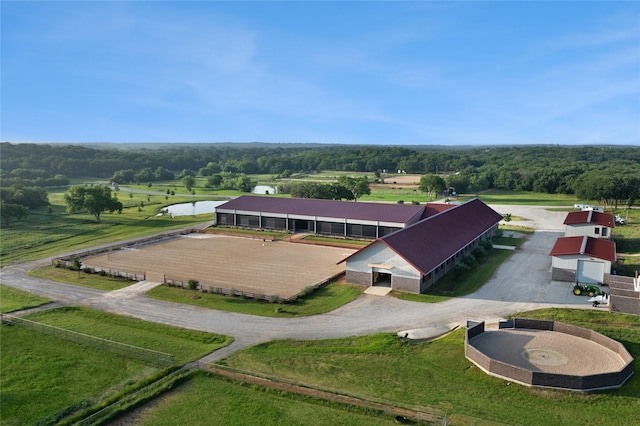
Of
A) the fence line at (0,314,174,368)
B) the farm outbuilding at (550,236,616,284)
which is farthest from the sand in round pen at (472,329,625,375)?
the fence line at (0,314,174,368)

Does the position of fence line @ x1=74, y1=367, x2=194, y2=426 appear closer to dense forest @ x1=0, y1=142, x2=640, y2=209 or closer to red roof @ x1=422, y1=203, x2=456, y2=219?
red roof @ x1=422, y1=203, x2=456, y2=219

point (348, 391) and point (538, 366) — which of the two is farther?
point (538, 366)

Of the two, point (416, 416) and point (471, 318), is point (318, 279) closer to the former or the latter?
point (471, 318)

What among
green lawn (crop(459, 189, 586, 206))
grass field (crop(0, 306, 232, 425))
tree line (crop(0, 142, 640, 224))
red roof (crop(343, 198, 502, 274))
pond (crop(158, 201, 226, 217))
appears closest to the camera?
grass field (crop(0, 306, 232, 425))

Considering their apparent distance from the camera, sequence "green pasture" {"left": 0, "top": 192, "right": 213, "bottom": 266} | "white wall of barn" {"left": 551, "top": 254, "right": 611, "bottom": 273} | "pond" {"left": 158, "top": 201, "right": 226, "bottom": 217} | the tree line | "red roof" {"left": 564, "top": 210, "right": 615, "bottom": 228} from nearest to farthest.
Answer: "white wall of barn" {"left": 551, "top": 254, "right": 611, "bottom": 273} → "red roof" {"left": 564, "top": 210, "right": 615, "bottom": 228} → "green pasture" {"left": 0, "top": 192, "right": 213, "bottom": 266} → the tree line → "pond" {"left": 158, "top": 201, "right": 226, "bottom": 217}

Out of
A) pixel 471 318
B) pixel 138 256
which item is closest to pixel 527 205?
pixel 471 318
